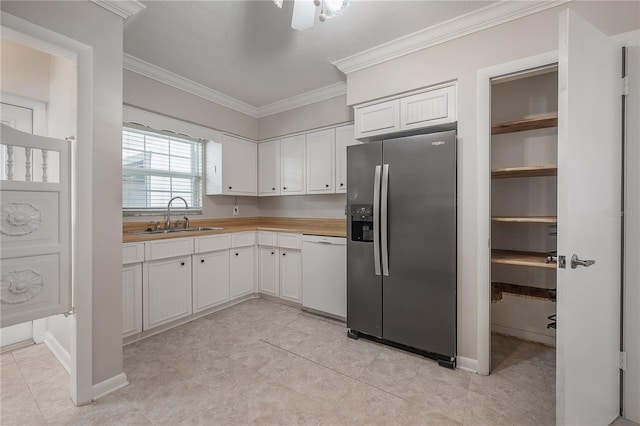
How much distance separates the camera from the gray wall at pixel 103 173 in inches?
66.6

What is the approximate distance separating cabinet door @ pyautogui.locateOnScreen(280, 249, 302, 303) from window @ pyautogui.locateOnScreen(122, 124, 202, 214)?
1300 millimetres

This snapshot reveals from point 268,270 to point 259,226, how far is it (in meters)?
0.69

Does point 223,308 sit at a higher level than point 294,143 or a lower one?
lower

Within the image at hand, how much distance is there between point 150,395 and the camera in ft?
5.84

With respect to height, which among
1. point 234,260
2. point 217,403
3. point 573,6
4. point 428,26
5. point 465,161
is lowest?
point 217,403

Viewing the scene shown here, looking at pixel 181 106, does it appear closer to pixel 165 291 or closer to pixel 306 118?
pixel 306 118

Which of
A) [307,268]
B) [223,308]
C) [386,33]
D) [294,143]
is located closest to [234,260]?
[223,308]

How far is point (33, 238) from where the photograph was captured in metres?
1.61

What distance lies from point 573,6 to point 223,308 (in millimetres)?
3934

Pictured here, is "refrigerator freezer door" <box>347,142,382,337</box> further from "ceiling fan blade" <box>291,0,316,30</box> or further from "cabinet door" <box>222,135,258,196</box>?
"cabinet door" <box>222,135,258,196</box>

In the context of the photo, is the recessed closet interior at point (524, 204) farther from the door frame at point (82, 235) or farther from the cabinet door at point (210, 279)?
the door frame at point (82, 235)

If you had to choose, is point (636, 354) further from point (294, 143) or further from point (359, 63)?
point (294, 143)

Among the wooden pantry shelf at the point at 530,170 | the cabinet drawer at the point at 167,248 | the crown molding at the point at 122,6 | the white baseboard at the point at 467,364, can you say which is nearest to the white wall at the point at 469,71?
the white baseboard at the point at 467,364

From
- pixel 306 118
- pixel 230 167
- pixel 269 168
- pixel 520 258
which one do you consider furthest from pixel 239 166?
pixel 520 258
